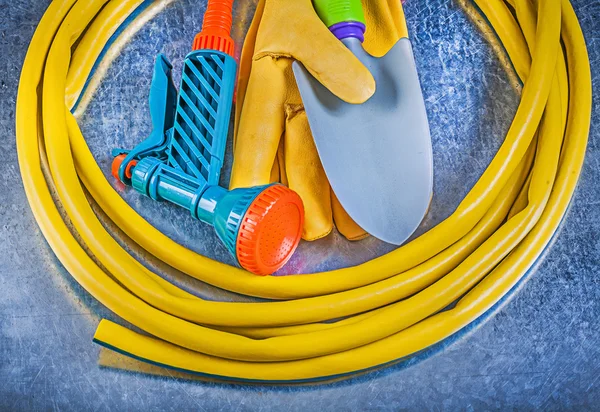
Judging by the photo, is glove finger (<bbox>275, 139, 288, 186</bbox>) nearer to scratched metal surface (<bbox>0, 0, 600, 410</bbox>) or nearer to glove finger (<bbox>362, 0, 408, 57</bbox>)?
scratched metal surface (<bbox>0, 0, 600, 410</bbox>)

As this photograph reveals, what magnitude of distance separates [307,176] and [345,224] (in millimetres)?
95

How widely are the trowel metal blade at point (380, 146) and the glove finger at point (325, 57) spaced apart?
0.02 meters

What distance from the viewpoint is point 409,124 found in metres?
0.88

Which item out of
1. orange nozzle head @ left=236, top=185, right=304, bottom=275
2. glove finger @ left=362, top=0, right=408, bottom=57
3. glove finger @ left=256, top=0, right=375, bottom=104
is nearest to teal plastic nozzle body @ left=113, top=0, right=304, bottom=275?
orange nozzle head @ left=236, top=185, right=304, bottom=275

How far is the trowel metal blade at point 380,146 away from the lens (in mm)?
840

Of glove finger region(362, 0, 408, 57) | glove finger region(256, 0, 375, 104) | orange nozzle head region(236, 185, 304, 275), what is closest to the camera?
orange nozzle head region(236, 185, 304, 275)

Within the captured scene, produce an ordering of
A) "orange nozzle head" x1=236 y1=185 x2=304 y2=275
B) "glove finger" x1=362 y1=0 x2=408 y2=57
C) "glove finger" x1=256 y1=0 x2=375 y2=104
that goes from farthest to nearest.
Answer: "glove finger" x1=362 y1=0 x2=408 y2=57
"glove finger" x1=256 y1=0 x2=375 y2=104
"orange nozzle head" x1=236 y1=185 x2=304 y2=275

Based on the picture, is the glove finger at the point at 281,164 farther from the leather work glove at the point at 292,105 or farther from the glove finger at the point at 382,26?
the glove finger at the point at 382,26

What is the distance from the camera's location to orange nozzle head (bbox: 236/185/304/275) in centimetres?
76

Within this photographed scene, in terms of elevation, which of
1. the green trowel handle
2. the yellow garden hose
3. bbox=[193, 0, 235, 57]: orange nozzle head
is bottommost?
the yellow garden hose

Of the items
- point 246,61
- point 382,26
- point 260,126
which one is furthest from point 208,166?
point 382,26

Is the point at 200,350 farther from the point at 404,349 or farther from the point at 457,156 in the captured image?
Result: the point at 457,156

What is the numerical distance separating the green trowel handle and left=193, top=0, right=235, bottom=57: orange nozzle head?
15 centimetres

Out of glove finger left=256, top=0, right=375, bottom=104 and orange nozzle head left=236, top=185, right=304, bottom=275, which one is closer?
orange nozzle head left=236, top=185, right=304, bottom=275
